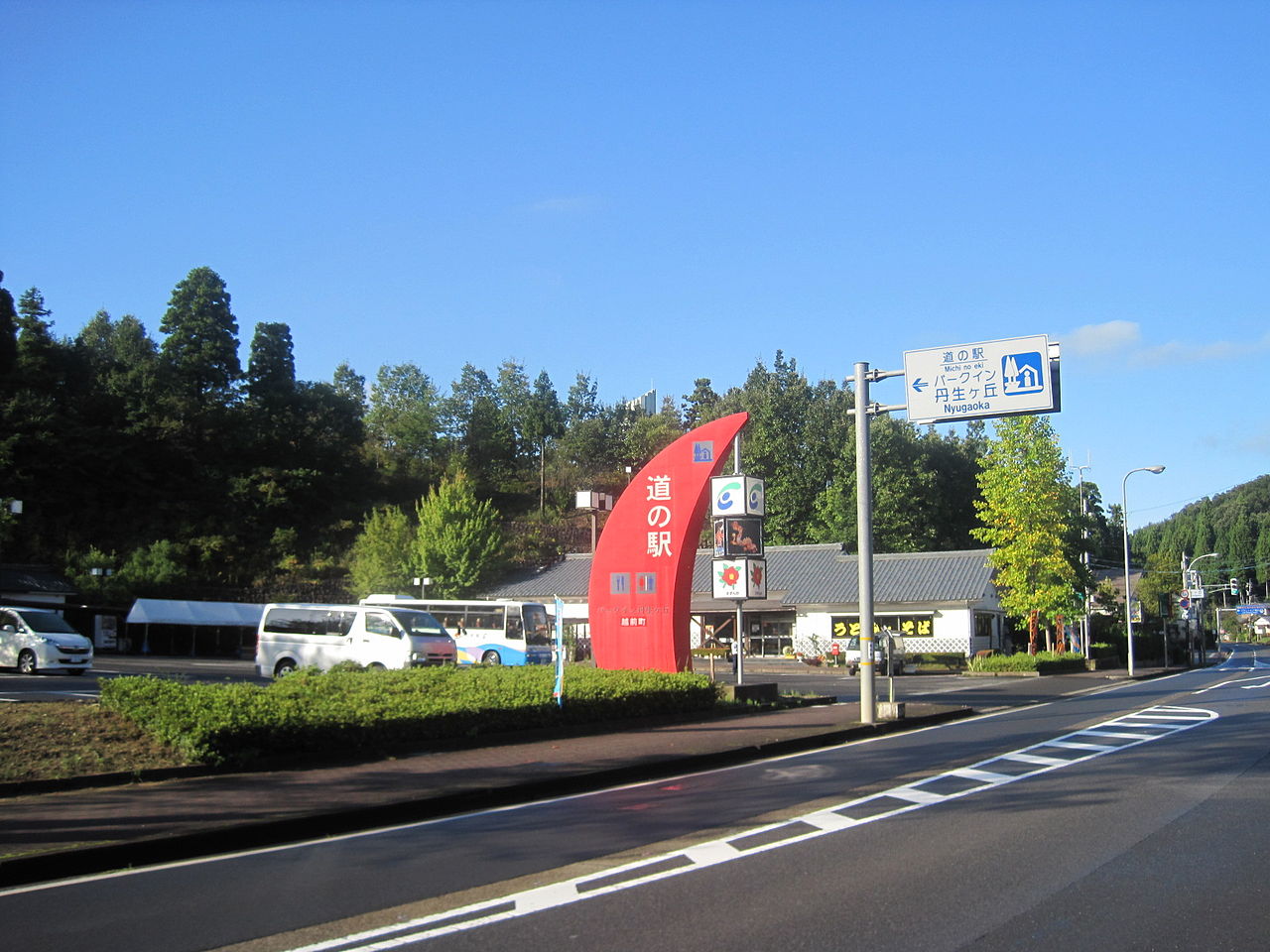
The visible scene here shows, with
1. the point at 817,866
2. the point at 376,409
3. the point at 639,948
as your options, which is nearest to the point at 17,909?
the point at 639,948

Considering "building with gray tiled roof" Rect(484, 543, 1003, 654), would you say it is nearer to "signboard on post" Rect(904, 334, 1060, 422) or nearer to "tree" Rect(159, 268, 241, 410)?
"tree" Rect(159, 268, 241, 410)

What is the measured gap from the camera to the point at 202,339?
2264 inches

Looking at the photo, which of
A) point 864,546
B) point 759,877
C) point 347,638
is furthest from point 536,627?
point 759,877

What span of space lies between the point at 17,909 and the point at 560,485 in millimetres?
65491

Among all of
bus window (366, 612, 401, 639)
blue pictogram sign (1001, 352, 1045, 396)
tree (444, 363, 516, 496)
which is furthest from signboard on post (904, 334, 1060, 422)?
tree (444, 363, 516, 496)

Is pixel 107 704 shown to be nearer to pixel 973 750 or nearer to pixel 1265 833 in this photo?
pixel 973 750

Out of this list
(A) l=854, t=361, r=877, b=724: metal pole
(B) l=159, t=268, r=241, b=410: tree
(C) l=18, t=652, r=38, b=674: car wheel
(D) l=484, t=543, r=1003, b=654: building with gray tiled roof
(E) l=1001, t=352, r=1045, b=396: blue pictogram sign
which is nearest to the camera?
(E) l=1001, t=352, r=1045, b=396: blue pictogram sign

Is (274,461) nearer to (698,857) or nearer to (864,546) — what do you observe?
(864,546)

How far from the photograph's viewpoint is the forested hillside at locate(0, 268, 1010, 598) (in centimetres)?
4919

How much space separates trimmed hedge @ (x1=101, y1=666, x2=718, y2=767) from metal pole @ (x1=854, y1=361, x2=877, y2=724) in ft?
10.0

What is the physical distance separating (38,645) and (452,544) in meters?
26.5

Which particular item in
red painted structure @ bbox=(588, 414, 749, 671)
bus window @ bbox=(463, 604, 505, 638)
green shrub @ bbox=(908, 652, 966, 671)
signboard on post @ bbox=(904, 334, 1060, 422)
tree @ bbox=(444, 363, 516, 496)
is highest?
tree @ bbox=(444, 363, 516, 496)

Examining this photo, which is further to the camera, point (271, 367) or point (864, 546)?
point (271, 367)

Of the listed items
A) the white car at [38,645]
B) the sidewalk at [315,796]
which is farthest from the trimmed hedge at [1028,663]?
the white car at [38,645]
